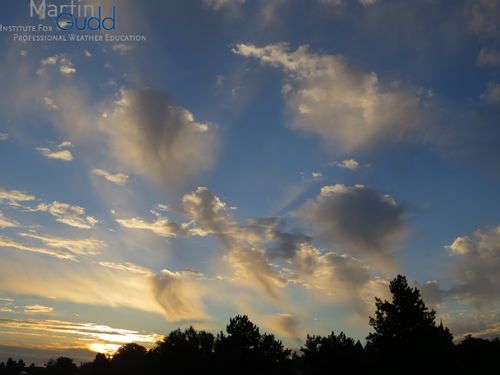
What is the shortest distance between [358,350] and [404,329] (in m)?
18.5

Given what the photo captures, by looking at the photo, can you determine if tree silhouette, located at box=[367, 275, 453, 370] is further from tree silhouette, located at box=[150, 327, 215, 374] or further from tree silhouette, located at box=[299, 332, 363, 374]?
tree silhouette, located at box=[150, 327, 215, 374]

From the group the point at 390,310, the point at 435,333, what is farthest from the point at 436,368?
the point at 390,310

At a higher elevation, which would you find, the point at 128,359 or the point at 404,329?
the point at 404,329

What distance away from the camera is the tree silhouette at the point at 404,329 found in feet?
161

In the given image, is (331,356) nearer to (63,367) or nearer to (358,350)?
(358,350)

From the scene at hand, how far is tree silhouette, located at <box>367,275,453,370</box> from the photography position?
49.1 m

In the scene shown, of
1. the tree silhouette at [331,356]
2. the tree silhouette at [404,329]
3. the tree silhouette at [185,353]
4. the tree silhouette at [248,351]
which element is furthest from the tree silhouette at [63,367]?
the tree silhouette at [404,329]

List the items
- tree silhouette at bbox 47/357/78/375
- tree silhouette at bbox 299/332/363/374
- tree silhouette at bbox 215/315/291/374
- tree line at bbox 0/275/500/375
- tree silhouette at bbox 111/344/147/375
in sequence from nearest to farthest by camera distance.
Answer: tree line at bbox 0/275/500/375 < tree silhouette at bbox 299/332/363/374 < tree silhouette at bbox 215/315/291/374 < tree silhouette at bbox 111/344/147/375 < tree silhouette at bbox 47/357/78/375

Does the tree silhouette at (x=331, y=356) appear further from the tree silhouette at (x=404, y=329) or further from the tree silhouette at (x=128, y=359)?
the tree silhouette at (x=128, y=359)

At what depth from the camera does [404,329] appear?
51938 millimetres

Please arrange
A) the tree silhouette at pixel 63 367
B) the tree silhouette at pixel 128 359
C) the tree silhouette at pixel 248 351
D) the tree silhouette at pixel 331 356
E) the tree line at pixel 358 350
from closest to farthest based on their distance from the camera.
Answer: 1. the tree line at pixel 358 350
2. the tree silhouette at pixel 331 356
3. the tree silhouette at pixel 248 351
4. the tree silhouette at pixel 128 359
5. the tree silhouette at pixel 63 367

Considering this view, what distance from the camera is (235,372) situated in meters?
68.4

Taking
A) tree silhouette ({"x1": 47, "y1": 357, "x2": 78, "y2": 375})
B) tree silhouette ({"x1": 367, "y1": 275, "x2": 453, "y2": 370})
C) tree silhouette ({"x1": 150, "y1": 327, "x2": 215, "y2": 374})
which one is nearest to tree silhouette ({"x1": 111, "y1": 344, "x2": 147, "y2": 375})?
tree silhouette ({"x1": 47, "y1": 357, "x2": 78, "y2": 375})

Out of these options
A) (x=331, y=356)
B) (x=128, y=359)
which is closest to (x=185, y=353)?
(x=331, y=356)
